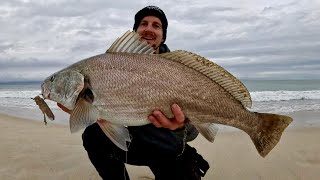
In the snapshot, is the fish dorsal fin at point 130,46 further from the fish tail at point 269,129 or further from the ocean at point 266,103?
the ocean at point 266,103

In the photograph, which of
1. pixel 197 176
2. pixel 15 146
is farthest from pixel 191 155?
pixel 15 146

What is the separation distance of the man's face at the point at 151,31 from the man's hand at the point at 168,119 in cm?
157

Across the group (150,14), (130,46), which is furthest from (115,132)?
(150,14)

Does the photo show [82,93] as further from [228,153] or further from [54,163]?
[228,153]

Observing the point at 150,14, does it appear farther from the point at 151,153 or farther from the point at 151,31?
the point at 151,153

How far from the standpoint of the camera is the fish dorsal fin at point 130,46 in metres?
3.08

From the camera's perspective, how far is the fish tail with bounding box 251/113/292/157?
3066 millimetres

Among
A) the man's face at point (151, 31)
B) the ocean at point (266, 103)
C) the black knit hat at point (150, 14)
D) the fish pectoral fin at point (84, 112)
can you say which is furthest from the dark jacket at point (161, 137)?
the ocean at point (266, 103)

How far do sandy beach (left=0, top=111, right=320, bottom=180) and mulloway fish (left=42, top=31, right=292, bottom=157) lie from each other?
1824mm

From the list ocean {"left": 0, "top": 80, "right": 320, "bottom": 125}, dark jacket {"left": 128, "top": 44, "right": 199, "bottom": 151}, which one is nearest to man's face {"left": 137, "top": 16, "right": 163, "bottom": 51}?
dark jacket {"left": 128, "top": 44, "right": 199, "bottom": 151}

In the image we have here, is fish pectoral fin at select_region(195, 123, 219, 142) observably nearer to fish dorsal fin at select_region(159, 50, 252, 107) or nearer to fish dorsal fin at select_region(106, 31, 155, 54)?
fish dorsal fin at select_region(159, 50, 252, 107)

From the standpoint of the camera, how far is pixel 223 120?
306cm

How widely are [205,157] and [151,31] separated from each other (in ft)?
7.49

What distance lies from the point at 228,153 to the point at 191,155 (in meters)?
2.24
